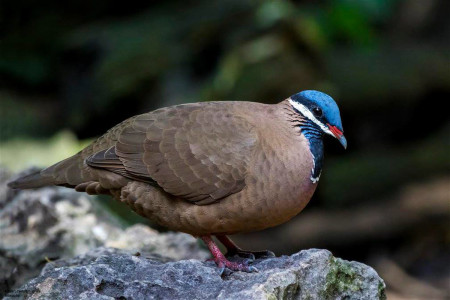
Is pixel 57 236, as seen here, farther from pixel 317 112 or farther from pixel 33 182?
pixel 317 112

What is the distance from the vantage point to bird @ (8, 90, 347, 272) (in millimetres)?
4078

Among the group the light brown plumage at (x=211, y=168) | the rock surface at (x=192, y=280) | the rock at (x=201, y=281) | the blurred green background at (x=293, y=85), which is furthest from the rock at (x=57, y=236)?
the blurred green background at (x=293, y=85)

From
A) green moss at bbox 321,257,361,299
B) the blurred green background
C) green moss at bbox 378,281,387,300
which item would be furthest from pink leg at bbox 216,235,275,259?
→ the blurred green background

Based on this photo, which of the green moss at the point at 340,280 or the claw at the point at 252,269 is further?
the claw at the point at 252,269

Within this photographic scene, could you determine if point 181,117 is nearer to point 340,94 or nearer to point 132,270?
point 132,270

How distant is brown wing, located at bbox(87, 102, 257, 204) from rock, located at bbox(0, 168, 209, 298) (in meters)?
0.75

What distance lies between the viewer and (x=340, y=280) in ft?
12.2

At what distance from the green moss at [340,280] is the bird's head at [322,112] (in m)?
0.71

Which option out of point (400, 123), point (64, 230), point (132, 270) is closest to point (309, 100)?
point (132, 270)

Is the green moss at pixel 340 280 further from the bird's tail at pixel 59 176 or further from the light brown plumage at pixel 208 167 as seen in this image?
the bird's tail at pixel 59 176

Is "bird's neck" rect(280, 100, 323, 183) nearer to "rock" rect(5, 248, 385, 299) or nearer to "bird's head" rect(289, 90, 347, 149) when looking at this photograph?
"bird's head" rect(289, 90, 347, 149)

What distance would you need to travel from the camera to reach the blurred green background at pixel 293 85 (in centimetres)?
843

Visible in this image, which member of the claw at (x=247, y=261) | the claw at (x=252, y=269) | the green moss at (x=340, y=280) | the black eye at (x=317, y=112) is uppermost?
the black eye at (x=317, y=112)

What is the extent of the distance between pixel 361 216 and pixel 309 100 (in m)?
4.71
